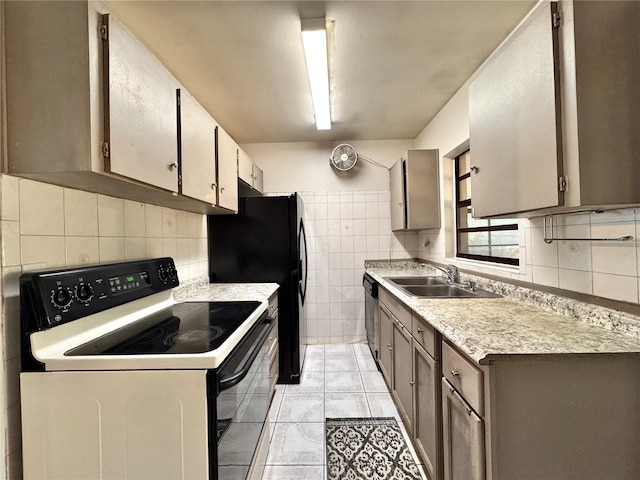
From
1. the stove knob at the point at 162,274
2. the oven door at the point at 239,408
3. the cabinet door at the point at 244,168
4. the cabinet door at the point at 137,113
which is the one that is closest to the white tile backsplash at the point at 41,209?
the cabinet door at the point at 137,113

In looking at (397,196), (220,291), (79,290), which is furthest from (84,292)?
(397,196)

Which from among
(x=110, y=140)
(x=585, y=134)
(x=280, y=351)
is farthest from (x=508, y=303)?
(x=110, y=140)

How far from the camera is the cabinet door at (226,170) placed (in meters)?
2.05

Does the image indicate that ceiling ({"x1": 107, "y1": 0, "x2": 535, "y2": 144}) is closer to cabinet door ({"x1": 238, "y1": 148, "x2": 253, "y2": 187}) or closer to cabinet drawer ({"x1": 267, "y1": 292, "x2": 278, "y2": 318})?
cabinet door ({"x1": 238, "y1": 148, "x2": 253, "y2": 187})

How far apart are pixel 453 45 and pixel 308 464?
268 cm

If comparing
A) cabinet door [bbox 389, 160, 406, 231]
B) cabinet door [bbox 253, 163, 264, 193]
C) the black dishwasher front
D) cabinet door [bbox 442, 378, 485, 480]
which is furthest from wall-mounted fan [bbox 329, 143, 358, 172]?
cabinet door [bbox 442, 378, 485, 480]

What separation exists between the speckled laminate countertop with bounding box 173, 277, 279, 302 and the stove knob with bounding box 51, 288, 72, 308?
88 centimetres

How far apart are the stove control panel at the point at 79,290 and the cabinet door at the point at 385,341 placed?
1.67 meters

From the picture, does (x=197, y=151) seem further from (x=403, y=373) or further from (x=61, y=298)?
(x=403, y=373)

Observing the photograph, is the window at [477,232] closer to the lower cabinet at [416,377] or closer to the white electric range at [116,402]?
the lower cabinet at [416,377]

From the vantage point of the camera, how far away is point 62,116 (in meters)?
0.95

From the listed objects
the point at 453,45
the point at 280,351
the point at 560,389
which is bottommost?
the point at 280,351

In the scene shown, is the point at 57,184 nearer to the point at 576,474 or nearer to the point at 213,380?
the point at 213,380

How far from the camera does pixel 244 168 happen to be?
2.74 m
